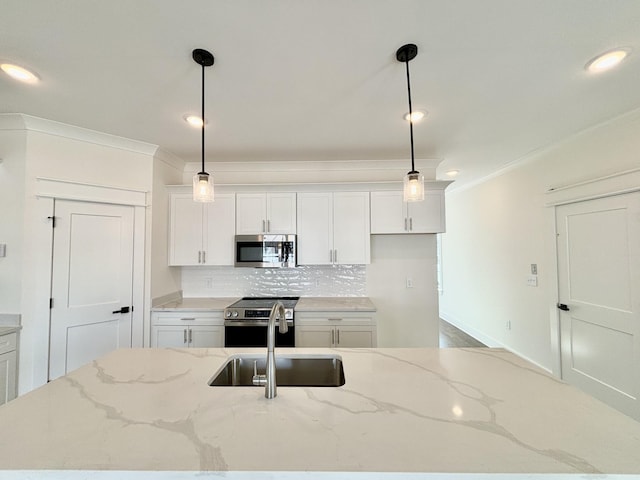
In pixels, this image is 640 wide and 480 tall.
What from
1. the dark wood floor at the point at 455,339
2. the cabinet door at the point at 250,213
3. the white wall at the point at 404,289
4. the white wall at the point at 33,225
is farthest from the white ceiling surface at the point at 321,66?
the dark wood floor at the point at 455,339

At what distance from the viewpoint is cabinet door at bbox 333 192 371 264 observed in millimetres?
3092

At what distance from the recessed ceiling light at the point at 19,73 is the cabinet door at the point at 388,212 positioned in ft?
9.34

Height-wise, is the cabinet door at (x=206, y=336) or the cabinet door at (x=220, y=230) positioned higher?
the cabinet door at (x=220, y=230)

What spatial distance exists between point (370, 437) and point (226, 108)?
88.4 inches

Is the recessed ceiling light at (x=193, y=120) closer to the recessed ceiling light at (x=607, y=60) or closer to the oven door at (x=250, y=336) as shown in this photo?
the oven door at (x=250, y=336)

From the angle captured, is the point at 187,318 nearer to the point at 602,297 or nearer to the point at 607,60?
the point at 607,60

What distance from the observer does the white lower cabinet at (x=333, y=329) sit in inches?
111

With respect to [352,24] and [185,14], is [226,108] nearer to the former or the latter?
[185,14]

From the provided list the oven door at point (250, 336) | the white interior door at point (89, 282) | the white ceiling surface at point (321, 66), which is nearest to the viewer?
the white ceiling surface at point (321, 66)

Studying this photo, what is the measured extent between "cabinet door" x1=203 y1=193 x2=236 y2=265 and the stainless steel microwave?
13 centimetres

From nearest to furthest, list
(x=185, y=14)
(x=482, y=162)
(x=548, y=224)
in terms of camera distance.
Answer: (x=185, y=14)
(x=548, y=224)
(x=482, y=162)

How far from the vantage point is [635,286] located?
2.18m

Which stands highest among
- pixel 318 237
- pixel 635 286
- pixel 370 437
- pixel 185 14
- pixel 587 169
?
pixel 185 14

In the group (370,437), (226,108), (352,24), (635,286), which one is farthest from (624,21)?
(226,108)
